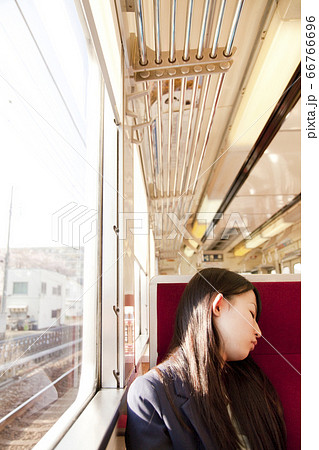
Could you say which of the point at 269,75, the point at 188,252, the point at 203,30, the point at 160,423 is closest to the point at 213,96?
the point at 269,75

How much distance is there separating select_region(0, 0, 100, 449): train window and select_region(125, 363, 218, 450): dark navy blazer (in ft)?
0.78

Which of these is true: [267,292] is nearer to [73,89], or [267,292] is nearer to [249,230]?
[73,89]

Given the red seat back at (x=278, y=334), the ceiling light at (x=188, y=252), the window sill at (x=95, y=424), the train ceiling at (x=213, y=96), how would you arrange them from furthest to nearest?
1. the ceiling light at (x=188, y=252)
2. the train ceiling at (x=213, y=96)
3. the red seat back at (x=278, y=334)
4. the window sill at (x=95, y=424)

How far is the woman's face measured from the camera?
944 millimetres

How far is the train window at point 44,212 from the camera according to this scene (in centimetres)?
81

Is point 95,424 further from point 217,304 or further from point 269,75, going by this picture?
point 269,75

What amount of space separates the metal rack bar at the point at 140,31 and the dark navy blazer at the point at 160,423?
119cm

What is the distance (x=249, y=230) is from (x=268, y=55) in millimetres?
4781

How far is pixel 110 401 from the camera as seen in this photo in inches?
45.2

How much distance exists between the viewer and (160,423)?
83 cm

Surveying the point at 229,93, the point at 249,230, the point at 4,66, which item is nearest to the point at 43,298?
the point at 4,66

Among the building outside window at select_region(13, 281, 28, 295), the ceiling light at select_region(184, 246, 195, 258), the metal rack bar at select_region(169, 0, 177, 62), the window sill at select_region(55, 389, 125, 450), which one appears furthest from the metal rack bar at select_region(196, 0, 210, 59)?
the ceiling light at select_region(184, 246, 195, 258)

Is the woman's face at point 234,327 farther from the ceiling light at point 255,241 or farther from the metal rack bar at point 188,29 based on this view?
the ceiling light at point 255,241

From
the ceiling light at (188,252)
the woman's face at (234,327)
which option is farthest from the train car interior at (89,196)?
the ceiling light at (188,252)
